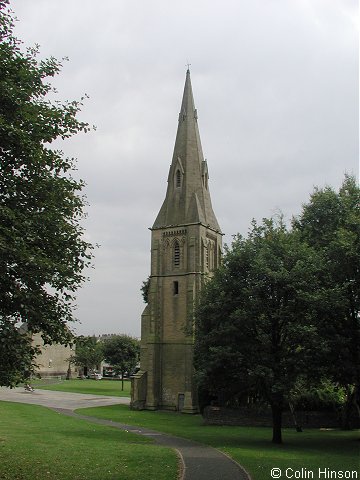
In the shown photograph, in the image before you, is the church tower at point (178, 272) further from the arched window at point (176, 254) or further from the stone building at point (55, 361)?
the stone building at point (55, 361)

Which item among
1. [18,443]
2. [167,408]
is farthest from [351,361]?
[167,408]

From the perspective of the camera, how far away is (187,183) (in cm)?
5434

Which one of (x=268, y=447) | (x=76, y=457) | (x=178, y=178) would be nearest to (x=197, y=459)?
(x=76, y=457)

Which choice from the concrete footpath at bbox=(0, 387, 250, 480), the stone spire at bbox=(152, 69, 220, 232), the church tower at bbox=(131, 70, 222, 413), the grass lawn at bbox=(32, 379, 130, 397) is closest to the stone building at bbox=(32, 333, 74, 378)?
the grass lawn at bbox=(32, 379, 130, 397)

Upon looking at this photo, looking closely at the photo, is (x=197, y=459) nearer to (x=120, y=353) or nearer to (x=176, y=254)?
(x=176, y=254)

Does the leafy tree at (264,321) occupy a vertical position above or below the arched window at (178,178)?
below

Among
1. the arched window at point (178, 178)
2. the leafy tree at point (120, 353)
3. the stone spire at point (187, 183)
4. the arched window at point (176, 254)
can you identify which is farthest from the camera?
the leafy tree at point (120, 353)

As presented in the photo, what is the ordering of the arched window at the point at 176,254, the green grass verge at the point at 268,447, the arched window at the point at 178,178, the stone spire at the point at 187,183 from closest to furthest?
the green grass verge at the point at 268,447
the arched window at the point at 176,254
the stone spire at the point at 187,183
the arched window at the point at 178,178

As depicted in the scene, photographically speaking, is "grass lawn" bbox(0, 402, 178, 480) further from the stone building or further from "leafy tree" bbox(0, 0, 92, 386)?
the stone building

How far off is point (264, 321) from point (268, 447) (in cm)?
560

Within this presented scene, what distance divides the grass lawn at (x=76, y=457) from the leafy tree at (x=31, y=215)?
3.35 meters

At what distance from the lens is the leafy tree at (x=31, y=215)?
37.5 feet

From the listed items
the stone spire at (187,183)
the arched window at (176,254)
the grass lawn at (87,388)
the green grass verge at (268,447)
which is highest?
the stone spire at (187,183)

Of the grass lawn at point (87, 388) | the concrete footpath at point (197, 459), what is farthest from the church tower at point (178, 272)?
the grass lawn at point (87, 388)
